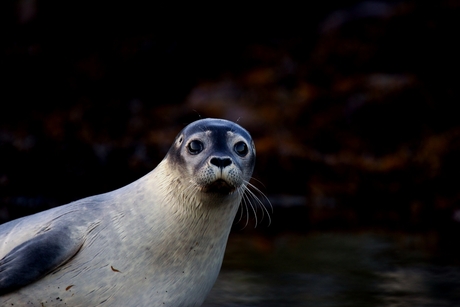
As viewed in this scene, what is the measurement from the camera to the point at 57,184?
1288 centimetres

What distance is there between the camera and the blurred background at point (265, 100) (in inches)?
508

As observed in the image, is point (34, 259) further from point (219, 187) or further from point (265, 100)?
point (265, 100)

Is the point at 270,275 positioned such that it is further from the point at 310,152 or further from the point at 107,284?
the point at 310,152

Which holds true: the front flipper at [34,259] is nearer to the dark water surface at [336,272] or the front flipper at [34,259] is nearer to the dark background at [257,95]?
the dark water surface at [336,272]

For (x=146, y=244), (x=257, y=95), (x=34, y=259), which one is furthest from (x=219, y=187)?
(x=257, y=95)

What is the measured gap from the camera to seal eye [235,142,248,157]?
4297mm

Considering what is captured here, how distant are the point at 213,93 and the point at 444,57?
479 cm

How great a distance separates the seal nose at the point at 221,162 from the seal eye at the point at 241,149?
231 mm

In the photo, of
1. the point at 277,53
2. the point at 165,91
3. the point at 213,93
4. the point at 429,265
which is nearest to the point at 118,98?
the point at 165,91

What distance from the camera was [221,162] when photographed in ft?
13.3

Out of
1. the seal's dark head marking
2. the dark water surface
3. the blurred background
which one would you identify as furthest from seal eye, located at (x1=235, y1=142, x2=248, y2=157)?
the blurred background

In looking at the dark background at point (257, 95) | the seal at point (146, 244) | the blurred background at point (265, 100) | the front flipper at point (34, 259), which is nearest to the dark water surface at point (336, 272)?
the blurred background at point (265, 100)

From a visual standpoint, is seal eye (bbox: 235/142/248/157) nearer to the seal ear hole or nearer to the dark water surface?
the seal ear hole

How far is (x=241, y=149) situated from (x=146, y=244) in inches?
30.1
